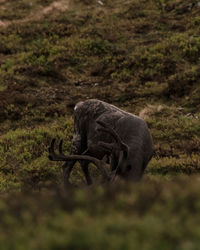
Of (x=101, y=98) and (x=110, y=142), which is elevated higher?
(x=110, y=142)

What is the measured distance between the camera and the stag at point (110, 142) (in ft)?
24.4

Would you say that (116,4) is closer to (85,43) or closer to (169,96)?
(85,43)

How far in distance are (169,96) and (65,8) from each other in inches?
629

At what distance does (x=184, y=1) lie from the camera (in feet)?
92.4

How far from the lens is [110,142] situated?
8938 mm

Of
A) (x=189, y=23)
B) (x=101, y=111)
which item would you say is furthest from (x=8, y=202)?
(x=189, y=23)

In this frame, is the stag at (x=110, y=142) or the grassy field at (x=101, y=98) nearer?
the grassy field at (x=101, y=98)

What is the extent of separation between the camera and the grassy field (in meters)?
3.54

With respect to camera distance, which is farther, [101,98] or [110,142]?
[101,98]

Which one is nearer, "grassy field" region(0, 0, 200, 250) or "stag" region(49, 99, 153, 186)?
"grassy field" region(0, 0, 200, 250)

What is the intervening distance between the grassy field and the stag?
22.5 inches

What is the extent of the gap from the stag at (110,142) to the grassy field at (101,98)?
573mm

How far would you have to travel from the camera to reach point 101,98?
58.8 ft

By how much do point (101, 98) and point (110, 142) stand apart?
A: 9118mm
